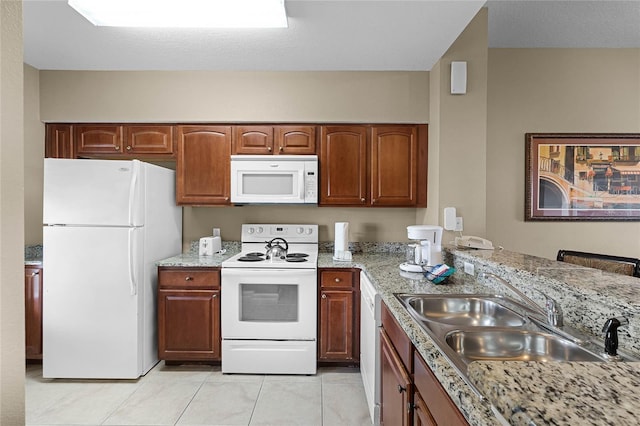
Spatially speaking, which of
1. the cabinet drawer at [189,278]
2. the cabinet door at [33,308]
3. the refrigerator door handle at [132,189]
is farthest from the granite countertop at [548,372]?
the cabinet door at [33,308]

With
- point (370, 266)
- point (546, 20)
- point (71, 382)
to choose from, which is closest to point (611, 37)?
point (546, 20)

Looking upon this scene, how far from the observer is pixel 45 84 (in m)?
3.05

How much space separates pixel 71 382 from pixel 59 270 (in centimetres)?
84

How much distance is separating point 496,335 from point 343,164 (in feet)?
6.85

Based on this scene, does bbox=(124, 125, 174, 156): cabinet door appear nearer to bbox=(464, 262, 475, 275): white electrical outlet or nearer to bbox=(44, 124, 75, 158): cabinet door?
bbox=(44, 124, 75, 158): cabinet door

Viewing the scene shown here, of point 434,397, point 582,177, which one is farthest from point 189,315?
point 582,177

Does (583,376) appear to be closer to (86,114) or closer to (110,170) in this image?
(110,170)

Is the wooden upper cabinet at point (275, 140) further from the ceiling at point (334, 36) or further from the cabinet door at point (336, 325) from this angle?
the cabinet door at point (336, 325)

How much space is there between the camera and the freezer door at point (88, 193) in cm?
249

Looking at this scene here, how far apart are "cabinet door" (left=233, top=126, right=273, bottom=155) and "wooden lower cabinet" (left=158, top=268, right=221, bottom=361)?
1.10 metres

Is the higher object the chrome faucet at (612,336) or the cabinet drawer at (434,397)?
the chrome faucet at (612,336)

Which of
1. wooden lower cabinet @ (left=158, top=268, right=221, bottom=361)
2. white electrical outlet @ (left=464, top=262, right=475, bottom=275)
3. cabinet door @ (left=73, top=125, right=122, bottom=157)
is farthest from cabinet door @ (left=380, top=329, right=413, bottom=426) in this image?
cabinet door @ (left=73, top=125, right=122, bottom=157)

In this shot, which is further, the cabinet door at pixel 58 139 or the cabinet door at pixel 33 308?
the cabinet door at pixel 58 139

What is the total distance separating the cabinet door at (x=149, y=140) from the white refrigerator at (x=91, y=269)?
0.59 metres
